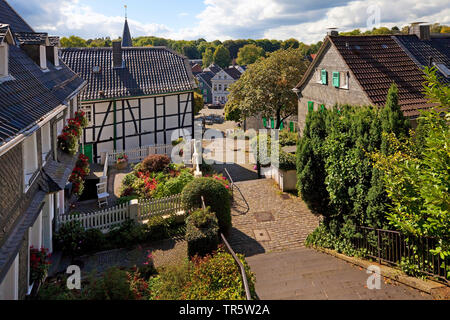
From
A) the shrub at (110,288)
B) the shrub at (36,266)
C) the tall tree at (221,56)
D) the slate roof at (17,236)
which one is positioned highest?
the tall tree at (221,56)

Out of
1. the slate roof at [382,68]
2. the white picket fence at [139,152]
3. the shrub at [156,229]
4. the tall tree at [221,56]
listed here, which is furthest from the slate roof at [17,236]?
the tall tree at [221,56]

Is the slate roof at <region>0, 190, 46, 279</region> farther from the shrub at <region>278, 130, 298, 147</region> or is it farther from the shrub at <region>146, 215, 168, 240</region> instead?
the shrub at <region>278, 130, 298, 147</region>

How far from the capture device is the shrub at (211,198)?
1242cm

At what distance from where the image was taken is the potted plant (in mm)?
21109

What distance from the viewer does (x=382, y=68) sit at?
20.0 meters

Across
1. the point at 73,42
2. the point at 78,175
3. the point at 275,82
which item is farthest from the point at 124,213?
the point at 73,42

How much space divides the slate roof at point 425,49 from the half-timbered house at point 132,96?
14396mm

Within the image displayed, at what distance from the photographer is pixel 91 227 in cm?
1256

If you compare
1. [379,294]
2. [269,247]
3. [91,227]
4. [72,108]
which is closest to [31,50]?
[72,108]

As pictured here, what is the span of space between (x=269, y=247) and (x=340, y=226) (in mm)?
2480

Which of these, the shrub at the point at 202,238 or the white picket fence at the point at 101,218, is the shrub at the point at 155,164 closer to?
the white picket fence at the point at 101,218

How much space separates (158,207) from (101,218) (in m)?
2.13

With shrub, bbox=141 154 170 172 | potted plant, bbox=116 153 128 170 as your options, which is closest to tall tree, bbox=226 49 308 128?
potted plant, bbox=116 153 128 170
